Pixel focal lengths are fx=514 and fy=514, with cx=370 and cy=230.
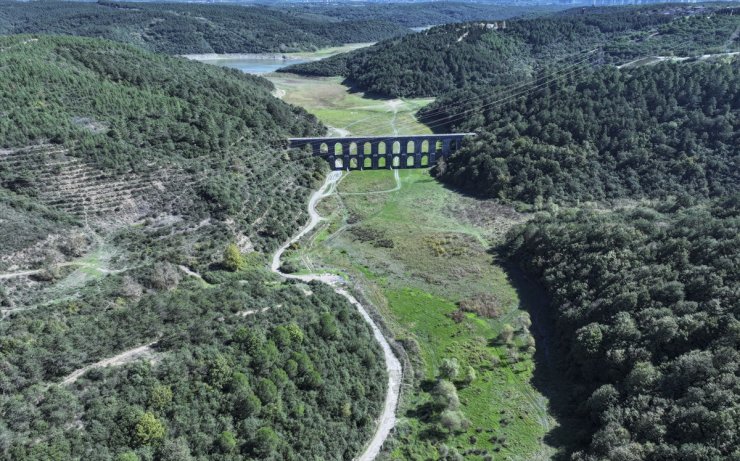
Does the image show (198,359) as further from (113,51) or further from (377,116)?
(377,116)

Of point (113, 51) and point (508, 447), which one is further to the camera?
point (113, 51)

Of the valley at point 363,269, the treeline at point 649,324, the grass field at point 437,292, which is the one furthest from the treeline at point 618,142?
the treeline at point 649,324

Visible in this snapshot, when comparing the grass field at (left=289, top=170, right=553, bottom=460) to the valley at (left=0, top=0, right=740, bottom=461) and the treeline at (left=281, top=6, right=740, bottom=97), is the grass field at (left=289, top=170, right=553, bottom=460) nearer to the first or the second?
the valley at (left=0, top=0, right=740, bottom=461)

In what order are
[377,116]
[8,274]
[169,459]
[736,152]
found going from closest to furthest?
[169,459] → [8,274] → [736,152] → [377,116]

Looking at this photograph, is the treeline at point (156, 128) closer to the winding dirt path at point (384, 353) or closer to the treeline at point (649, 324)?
the winding dirt path at point (384, 353)

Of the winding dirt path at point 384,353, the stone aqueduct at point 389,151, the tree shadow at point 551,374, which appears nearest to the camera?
the winding dirt path at point 384,353

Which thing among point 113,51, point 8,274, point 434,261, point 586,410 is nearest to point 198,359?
point 8,274

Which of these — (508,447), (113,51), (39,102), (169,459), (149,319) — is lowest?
(508,447)
